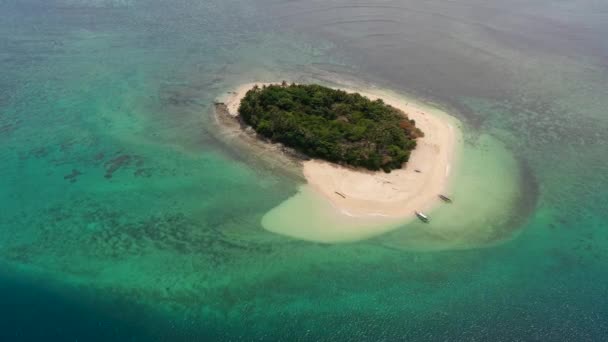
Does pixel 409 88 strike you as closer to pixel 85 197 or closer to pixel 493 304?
pixel 493 304

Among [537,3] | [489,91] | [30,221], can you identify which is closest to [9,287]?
[30,221]

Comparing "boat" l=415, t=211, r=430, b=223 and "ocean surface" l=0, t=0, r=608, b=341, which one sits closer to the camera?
"ocean surface" l=0, t=0, r=608, b=341

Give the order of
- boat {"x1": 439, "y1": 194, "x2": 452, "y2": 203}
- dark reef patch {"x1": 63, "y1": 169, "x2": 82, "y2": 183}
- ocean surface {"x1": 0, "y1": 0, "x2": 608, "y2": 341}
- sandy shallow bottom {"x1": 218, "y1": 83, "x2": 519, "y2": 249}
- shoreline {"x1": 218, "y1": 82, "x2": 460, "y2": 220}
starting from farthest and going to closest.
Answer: dark reef patch {"x1": 63, "y1": 169, "x2": 82, "y2": 183} < boat {"x1": 439, "y1": 194, "x2": 452, "y2": 203} < shoreline {"x1": 218, "y1": 82, "x2": 460, "y2": 220} < sandy shallow bottom {"x1": 218, "y1": 83, "x2": 519, "y2": 249} < ocean surface {"x1": 0, "y1": 0, "x2": 608, "y2": 341}

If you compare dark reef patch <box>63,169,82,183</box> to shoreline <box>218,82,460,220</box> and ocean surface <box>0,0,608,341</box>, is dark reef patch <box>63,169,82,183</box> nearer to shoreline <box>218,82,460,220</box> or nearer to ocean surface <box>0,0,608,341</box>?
ocean surface <box>0,0,608,341</box>

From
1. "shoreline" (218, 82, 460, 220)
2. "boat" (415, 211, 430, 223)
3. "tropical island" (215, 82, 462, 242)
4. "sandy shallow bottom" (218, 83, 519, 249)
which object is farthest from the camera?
"shoreline" (218, 82, 460, 220)

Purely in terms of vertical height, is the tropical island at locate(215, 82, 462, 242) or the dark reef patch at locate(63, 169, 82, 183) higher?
the tropical island at locate(215, 82, 462, 242)

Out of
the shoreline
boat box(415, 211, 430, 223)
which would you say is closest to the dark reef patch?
the shoreline

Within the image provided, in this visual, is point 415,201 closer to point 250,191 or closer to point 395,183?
point 395,183
